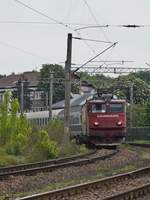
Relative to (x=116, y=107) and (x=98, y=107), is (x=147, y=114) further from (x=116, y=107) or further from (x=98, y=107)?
(x=98, y=107)

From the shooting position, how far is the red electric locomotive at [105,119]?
34.7 metres

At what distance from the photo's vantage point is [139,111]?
7638cm

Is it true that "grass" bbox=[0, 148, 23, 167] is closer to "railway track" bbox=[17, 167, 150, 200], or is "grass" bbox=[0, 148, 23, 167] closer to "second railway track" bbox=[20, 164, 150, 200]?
"second railway track" bbox=[20, 164, 150, 200]

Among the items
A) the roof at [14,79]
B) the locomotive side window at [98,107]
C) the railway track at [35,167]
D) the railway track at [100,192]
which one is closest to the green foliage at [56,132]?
the locomotive side window at [98,107]

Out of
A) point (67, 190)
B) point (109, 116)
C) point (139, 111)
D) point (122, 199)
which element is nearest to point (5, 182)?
point (67, 190)

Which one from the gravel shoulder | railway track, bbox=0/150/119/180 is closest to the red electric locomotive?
railway track, bbox=0/150/119/180

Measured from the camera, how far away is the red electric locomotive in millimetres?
34688

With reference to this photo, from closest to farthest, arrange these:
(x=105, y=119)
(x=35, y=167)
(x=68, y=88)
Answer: (x=35, y=167)
(x=68, y=88)
(x=105, y=119)

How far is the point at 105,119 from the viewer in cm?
3481

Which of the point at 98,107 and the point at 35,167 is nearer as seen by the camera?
the point at 35,167

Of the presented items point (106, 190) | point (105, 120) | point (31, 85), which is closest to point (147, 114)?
point (105, 120)

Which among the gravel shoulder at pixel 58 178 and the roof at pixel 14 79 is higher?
the roof at pixel 14 79

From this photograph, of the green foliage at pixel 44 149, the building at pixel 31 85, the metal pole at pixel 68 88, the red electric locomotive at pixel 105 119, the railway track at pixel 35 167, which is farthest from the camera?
the building at pixel 31 85

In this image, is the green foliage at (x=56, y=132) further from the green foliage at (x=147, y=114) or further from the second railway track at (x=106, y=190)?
the green foliage at (x=147, y=114)
